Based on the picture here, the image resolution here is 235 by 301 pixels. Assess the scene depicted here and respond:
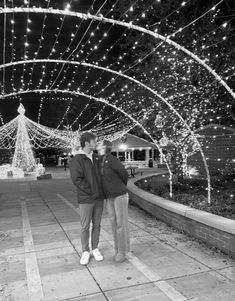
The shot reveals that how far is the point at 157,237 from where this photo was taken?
17.9 ft

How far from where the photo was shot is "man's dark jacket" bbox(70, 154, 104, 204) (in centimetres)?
Answer: 415

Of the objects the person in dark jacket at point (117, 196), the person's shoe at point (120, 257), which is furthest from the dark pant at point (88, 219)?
the person's shoe at point (120, 257)

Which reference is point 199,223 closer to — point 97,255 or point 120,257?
point 120,257

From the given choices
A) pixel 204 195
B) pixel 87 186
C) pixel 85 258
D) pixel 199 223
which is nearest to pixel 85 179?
pixel 87 186

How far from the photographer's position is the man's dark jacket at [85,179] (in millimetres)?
4152

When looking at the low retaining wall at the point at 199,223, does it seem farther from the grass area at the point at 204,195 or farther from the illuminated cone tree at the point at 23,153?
the illuminated cone tree at the point at 23,153

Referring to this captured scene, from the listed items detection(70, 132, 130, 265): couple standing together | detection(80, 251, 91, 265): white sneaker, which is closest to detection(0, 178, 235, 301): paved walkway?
detection(80, 251, 91, 265): white sneaker

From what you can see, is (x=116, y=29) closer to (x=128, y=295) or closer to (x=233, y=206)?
(x=233, y=206)

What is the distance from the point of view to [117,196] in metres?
4.24

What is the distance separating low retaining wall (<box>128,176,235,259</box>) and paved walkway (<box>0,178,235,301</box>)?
0.17 m

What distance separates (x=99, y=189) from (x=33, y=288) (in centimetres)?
153

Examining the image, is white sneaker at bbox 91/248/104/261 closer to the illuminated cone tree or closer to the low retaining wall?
the low retaining wall

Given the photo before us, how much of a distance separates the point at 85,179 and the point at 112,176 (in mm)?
402

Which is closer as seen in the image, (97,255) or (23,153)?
(97,255)
